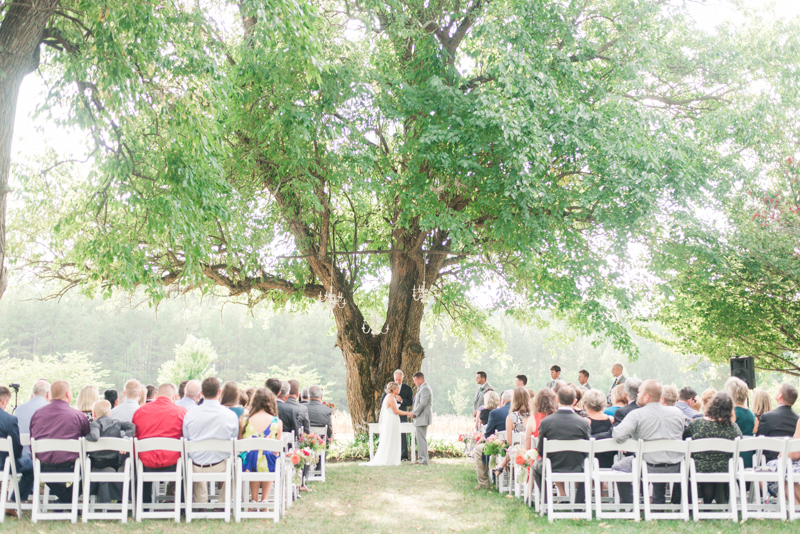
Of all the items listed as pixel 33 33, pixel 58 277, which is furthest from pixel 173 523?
pixel 58 277

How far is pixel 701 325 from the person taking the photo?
48.5 ft

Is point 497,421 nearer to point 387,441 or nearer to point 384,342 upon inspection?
point 387,441

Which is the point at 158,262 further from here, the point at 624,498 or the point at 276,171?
the point at 624,498

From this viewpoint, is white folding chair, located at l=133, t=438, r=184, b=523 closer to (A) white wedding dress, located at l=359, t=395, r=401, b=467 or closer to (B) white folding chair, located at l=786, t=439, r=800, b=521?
(A) white wedding dress, located at l=359, t=395, r=401, b=467

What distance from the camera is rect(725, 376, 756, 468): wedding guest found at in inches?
276

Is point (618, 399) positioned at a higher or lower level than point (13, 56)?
lower

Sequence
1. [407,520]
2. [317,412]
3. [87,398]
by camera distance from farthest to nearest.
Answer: [317,412]
[87,398]
[407,520]

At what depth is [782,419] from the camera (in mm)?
6812

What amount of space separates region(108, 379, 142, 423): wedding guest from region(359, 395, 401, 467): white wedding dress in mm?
4915

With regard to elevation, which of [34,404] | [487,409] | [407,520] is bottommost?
[407,520]

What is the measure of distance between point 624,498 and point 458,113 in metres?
7.07

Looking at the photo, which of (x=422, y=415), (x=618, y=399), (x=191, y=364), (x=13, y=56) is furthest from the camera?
(x=191, y=364)

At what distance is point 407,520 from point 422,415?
17.0 ft

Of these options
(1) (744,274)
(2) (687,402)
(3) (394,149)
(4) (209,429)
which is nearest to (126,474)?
(4) (209,429)
